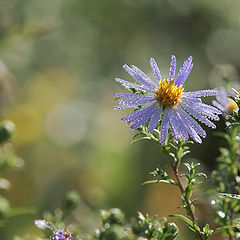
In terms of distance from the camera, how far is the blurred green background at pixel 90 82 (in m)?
1.88

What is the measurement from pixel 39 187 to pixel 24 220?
234 millimetres

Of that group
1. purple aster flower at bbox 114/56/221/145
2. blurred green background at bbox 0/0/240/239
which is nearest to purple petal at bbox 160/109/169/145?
purple aster flower at bbox 114/56/221/145

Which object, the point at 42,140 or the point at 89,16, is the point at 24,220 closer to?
the point at 42,140

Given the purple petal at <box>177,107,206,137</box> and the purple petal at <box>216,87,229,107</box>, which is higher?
the purple petal at <box>216,87,229,107</box>

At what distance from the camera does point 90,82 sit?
263cm

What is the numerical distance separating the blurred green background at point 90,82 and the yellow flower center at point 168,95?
1.88 feet

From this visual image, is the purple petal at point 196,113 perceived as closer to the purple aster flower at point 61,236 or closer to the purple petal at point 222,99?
the purple petal at point 222,99

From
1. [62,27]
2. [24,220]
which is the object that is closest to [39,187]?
[24,220]

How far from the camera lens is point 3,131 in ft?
3.18

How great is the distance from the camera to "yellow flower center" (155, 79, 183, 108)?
76 cm

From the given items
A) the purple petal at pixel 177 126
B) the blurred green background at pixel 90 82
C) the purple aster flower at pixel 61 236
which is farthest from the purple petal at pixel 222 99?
the blurred green background at pixel 90 82

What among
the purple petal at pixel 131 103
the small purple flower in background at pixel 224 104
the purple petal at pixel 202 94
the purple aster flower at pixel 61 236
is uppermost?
the small purple flower in background at pixel 224 104

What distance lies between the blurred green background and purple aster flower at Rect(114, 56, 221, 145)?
0.58m

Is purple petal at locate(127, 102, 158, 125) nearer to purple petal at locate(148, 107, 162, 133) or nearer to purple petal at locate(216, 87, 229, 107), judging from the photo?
purple petal at locate(148, 107, 162, 133)
